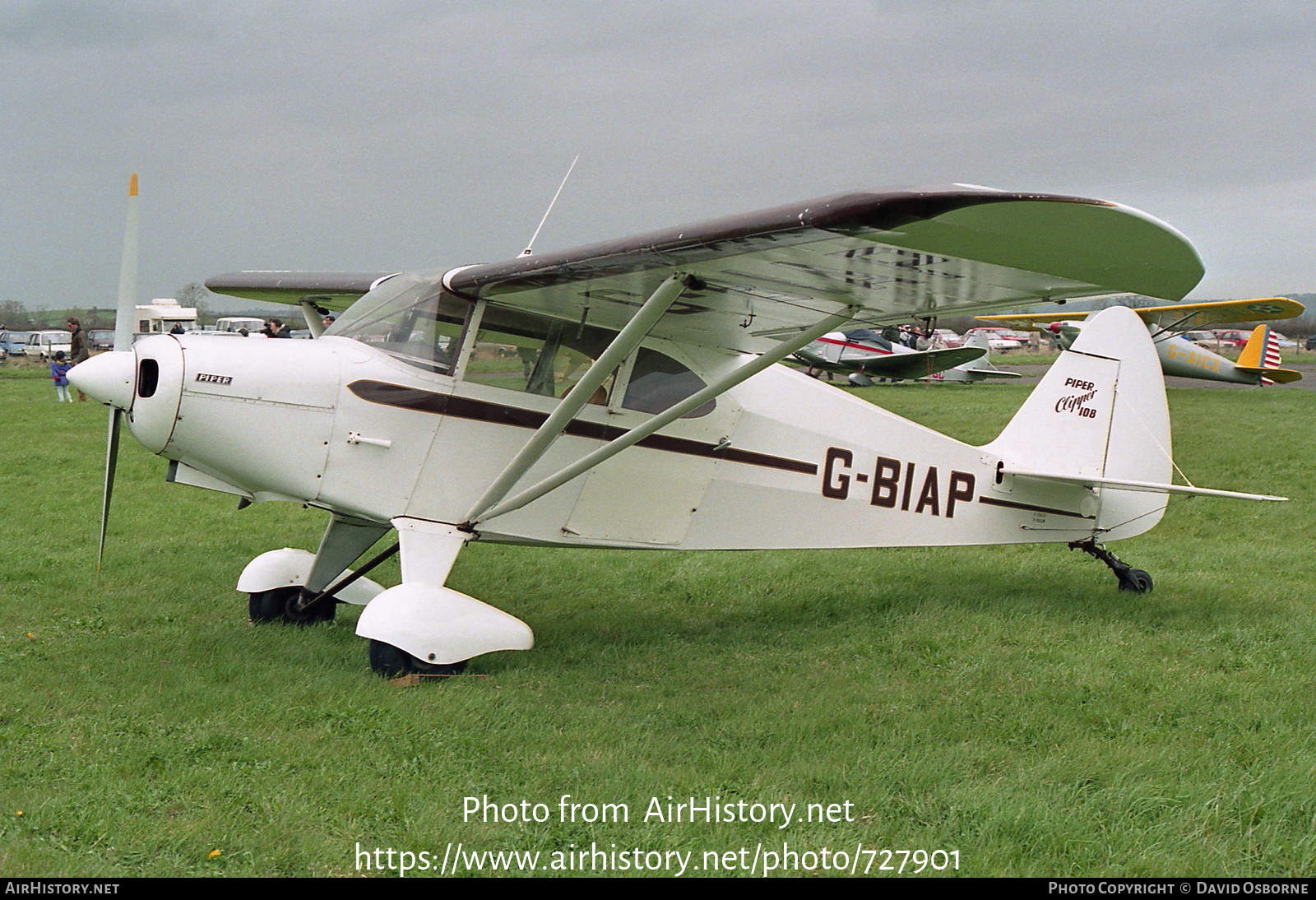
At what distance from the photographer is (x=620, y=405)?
20.4 feet

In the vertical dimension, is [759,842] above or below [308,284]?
below

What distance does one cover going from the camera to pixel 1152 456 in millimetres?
8016

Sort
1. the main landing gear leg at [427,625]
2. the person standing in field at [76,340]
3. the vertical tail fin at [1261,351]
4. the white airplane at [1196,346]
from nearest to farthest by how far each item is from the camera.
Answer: the main landing gear leg at [427,625]
the person standing in field at [76,340]
the white airplane at [1196,346]
the vertical tail fin at [1261,351]

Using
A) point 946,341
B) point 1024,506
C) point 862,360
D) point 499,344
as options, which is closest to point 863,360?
point 862,360

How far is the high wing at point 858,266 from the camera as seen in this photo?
3678mm

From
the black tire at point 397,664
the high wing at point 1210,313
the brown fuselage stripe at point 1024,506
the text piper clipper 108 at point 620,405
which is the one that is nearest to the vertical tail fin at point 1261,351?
the high wing at point 1210,313

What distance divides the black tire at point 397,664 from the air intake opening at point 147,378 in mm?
1754

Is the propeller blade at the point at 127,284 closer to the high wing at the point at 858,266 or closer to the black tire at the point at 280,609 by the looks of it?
the black tire at the point at 280,609

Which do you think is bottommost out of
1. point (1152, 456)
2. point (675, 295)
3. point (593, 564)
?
point (593, 564)

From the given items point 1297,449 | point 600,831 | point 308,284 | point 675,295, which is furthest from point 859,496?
point 1297,449

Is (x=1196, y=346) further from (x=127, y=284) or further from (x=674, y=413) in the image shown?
(x=127, y=284)

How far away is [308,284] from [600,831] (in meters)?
5.43

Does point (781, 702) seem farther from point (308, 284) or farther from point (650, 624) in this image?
point (308, 284)

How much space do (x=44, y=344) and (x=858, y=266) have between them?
5675 cm
